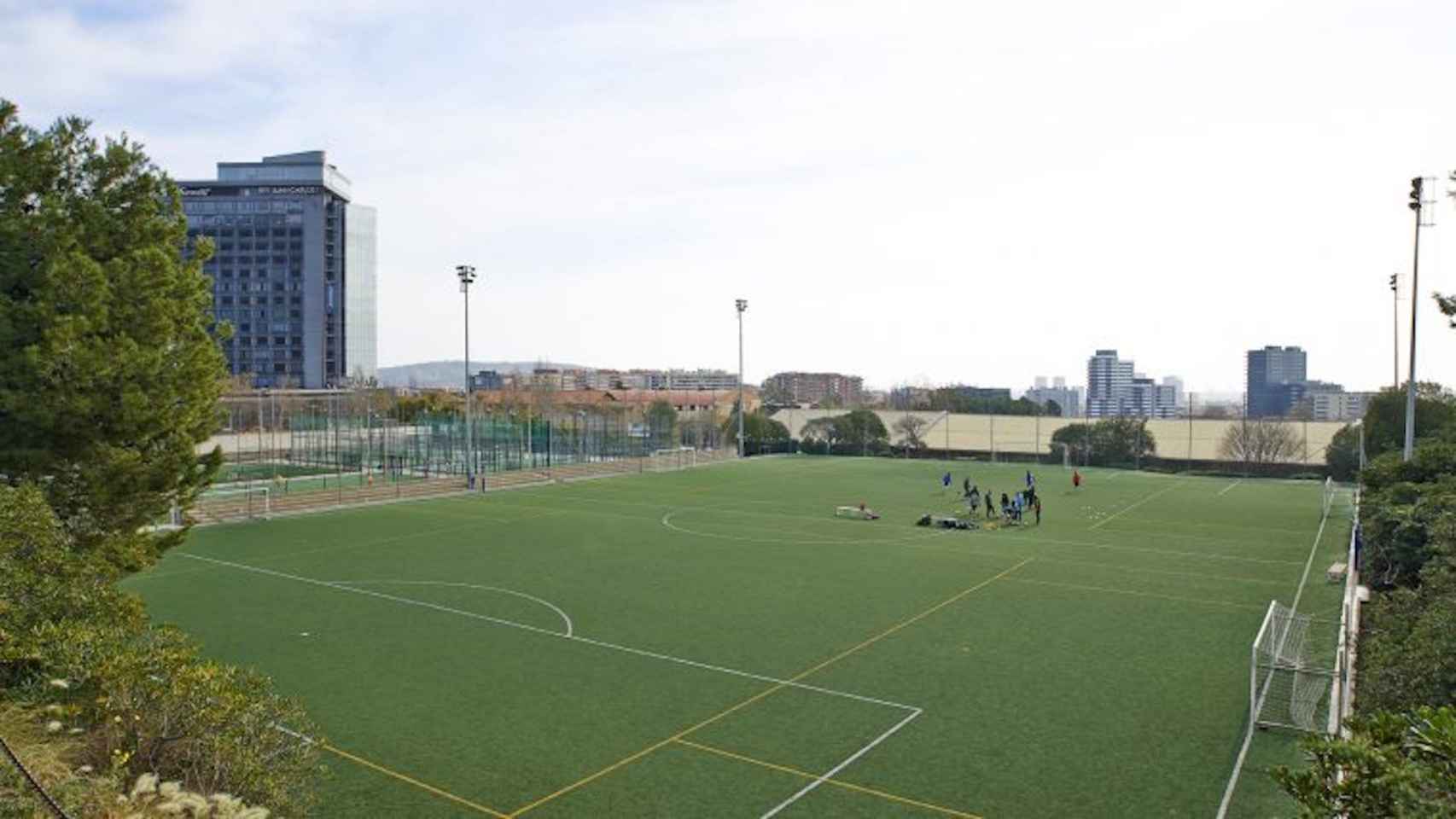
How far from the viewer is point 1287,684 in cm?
1563

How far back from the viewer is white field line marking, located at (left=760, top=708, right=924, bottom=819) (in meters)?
11.3

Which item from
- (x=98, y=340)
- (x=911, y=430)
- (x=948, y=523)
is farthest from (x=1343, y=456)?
(x=98, y=340)

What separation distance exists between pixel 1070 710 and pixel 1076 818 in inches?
155

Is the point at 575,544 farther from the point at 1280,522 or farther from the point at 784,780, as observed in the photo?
the point at 1280,522

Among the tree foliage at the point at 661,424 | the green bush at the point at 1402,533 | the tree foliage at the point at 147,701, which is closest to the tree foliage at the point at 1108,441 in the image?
the tree foliage at the point at 661,424

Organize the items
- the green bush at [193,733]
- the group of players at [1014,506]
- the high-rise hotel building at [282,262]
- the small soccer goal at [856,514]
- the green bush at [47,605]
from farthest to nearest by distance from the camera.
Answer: the high-rise hotel building at [282,262] < the small soccer goal at [856,514] < the group of players at [1014,506] < the green bush at [47,605] < the green bush at [193,733]

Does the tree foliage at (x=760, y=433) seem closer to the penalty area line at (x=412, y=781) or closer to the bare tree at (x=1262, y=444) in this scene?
the bare tree at (x=1262, y=444)

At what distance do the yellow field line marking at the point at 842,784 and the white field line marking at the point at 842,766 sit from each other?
15 centimetres

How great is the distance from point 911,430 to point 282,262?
302 feet

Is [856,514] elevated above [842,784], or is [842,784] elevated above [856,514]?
[856,514]

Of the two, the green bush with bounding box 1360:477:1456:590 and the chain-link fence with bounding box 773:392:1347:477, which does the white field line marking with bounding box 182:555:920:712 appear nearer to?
the green bush with bounding box 1360:477:1456:590

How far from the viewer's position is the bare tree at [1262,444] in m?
60.9

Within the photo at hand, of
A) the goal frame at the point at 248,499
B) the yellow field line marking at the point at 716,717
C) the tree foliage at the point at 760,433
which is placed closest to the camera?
the yellow field line marking at the point at 716,717

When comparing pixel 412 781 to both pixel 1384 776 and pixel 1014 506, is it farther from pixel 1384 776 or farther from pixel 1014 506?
pixel 1014 506
